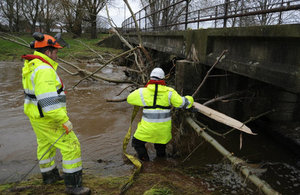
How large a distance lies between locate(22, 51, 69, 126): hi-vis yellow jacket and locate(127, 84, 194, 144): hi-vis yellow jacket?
1.35m

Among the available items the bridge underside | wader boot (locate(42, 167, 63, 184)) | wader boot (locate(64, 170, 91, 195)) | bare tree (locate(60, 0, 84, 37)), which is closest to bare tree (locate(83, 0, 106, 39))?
bare tree (locate(60, 0, 84, 37))

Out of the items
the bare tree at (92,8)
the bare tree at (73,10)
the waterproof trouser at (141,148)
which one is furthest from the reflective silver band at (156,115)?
the bare tree at (92,8)

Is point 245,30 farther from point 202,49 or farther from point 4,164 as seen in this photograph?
point 4,164

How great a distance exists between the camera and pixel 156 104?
3836 mm

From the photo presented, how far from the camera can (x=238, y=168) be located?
2820mm

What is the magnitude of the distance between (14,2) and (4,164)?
35.5 m

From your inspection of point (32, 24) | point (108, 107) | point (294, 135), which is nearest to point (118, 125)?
point (108, 107)

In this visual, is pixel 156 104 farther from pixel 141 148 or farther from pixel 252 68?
pixel 252 68

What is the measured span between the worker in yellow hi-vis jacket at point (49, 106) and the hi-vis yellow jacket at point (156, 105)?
4.18 ft

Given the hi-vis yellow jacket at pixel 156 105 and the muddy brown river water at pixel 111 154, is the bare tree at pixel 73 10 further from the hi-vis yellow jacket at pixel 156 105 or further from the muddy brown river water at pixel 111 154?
the hi-vis yellow jacket at pixel 156 105

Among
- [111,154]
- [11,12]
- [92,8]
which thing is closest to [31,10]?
[11,12]

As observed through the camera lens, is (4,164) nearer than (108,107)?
Yes

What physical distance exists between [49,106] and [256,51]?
330 cm

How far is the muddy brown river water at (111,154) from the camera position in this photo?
3.86m
